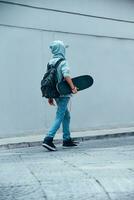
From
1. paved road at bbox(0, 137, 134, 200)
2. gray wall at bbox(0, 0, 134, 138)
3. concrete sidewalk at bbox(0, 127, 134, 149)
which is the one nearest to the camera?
paved road at bbox(0, 137, 134, 200)

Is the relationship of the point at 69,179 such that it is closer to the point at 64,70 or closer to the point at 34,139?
the point at 64,70

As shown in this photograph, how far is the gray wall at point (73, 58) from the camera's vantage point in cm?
1578

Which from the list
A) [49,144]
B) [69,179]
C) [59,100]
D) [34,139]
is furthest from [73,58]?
[69,179]

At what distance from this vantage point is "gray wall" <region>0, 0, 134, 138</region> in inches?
621

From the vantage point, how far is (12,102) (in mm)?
15875

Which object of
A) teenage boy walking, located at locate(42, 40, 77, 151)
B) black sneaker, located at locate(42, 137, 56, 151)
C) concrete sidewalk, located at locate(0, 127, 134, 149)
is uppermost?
teenage boy walking, located at locate(42, 40, 77, 151)

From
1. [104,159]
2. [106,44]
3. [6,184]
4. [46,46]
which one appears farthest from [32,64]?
[6,184]

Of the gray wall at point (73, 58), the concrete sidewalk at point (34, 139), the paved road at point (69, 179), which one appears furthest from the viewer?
the gray wall at point (73, 58)

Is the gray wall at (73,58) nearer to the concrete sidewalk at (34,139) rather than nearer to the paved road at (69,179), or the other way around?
the concrete sidewalk at (34,139)

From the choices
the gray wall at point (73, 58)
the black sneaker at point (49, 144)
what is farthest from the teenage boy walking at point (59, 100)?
the gray wall at point (73, 58)

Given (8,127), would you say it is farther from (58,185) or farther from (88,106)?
(58,185)

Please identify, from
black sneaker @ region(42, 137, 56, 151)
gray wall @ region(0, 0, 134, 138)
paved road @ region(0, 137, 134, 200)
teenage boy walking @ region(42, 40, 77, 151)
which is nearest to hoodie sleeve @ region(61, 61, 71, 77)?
teenage boy walking @ region(42, 40, 77, 151)

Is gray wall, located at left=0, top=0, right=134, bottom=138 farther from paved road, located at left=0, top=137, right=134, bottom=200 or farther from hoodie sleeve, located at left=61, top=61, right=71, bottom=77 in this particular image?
paved road, located at left=0, top=137, right=134, bottom=200

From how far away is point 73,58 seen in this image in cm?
1728
